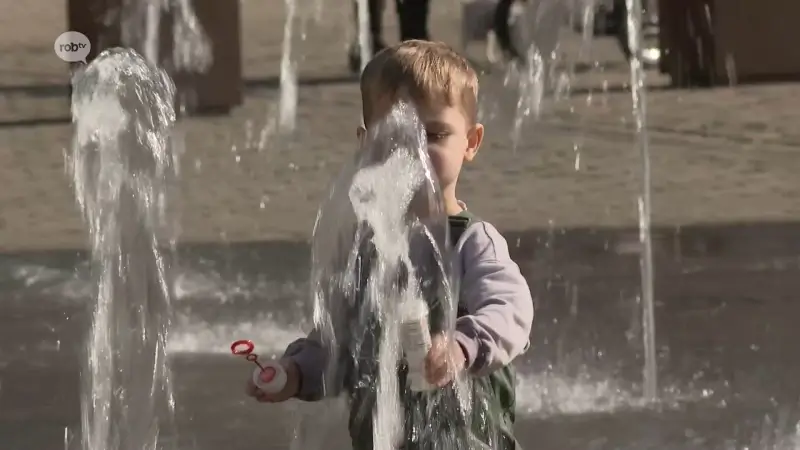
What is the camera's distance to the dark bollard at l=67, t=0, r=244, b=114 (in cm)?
838

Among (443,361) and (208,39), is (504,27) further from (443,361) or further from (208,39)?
(443,361)

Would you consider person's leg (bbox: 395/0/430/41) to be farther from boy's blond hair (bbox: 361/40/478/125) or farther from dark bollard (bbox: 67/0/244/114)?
boy's blond hair (bbox: 361/40/478/125)

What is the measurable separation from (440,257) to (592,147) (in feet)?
19.7

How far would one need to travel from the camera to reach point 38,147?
845cm

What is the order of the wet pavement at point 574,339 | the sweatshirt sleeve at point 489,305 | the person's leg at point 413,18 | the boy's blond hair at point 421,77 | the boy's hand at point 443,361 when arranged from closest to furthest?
the boy's hand at point 443,361
the sweatshirt sleeve at point 489,305
the boy's blond hair at point 421,77
the wet pavement at point 574,339
the person's leg at point 413,18

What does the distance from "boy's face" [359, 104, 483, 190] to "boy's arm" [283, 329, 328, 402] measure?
0.37 m

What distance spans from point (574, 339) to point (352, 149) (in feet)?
10.5

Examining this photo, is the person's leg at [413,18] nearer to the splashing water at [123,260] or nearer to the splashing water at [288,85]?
the splashing water at [288,85]

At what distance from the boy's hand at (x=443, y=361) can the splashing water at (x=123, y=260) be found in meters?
2.03

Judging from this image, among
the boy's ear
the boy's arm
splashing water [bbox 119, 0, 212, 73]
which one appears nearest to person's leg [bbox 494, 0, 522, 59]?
splashing water [bbox 119, 0, 212, 73]

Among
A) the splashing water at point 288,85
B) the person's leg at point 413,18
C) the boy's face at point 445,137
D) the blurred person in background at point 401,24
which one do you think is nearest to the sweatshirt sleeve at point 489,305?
the boy's face at point 445,137

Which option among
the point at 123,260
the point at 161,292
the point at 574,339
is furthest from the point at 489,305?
the point at 161,292

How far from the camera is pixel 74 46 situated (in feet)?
27.6

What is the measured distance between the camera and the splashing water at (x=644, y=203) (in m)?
4.94
